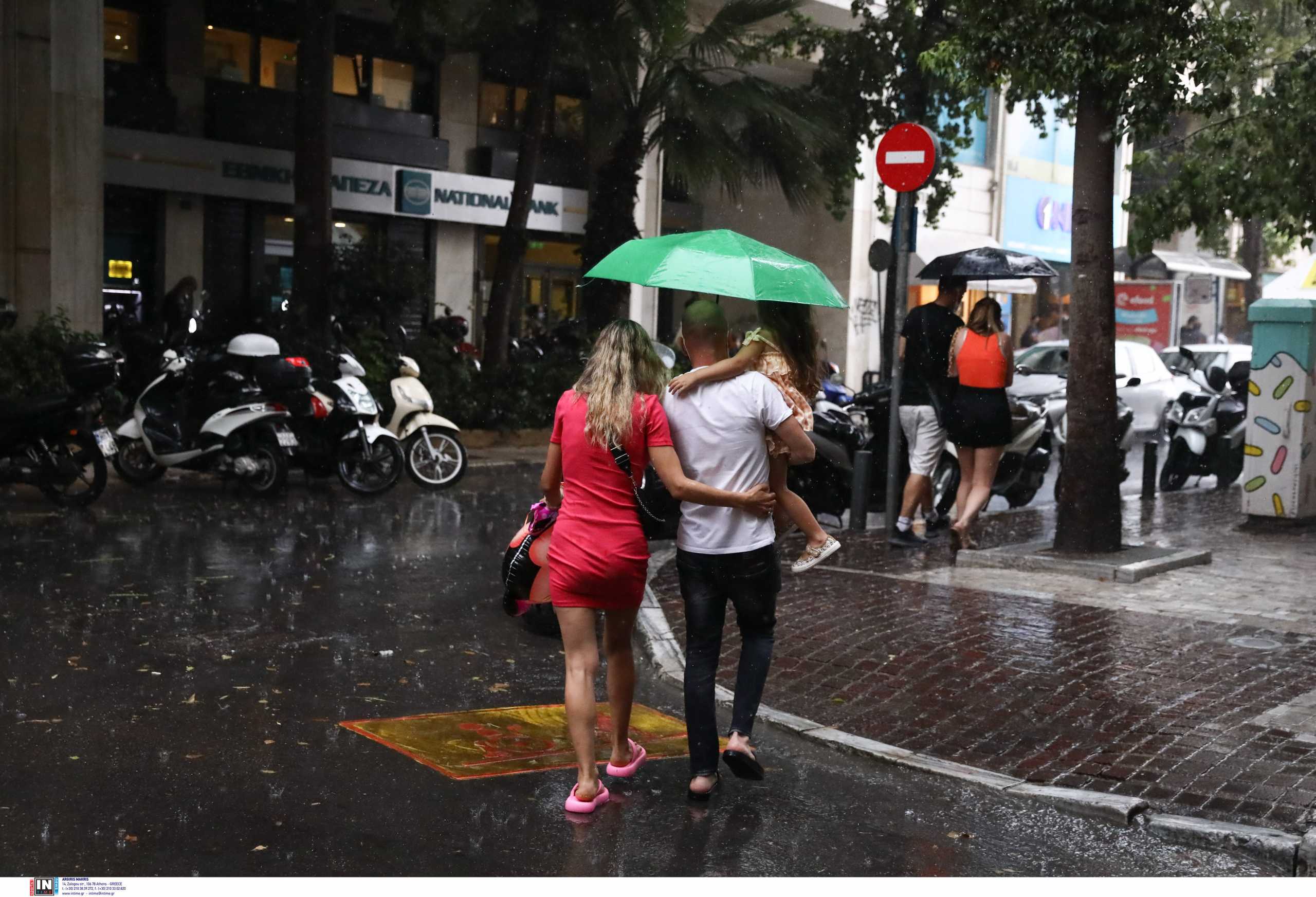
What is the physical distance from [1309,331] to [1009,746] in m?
7.59

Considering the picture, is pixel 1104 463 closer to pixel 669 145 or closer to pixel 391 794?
pixel 391 794

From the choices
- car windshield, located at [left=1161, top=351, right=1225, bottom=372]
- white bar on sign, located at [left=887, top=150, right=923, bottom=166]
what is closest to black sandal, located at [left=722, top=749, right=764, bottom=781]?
white bar on sign, located at [left=887, top=150, right=923, bottom=166]

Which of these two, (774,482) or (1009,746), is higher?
(774,482)

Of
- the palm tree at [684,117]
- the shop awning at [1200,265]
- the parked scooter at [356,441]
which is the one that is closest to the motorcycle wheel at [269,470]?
the parked scooter at [356,441]

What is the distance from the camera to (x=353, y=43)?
23859 mm

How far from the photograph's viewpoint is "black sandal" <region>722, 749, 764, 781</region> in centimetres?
517

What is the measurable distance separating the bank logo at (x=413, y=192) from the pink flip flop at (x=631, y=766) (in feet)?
65.6

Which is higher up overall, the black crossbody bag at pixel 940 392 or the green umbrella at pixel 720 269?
the green umbrella at pixel 720 269

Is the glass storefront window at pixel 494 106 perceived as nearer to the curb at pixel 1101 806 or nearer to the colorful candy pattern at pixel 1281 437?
the colorful candy pattern at pixel 1281 437

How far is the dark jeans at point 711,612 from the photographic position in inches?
198

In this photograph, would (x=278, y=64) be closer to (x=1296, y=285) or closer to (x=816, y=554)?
(x=1296, y=285)

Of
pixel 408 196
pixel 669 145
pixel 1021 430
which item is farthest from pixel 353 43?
pixel 1021 430

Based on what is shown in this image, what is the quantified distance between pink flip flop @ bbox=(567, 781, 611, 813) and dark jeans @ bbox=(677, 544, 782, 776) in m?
0.35

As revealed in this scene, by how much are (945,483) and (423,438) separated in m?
4.83
